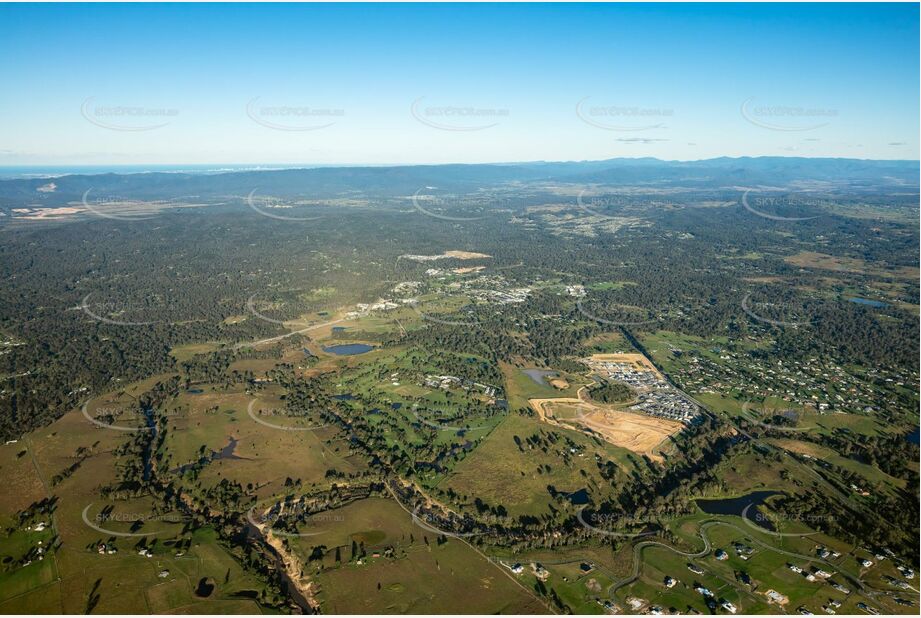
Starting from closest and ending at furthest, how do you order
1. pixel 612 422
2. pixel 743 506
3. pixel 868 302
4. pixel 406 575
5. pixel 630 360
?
pixel 406 575, pixel 743 506, pixel 612 422, pixel 630 360, pixel 868 302

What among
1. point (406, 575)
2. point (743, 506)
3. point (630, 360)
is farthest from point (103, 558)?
point (630, 360)

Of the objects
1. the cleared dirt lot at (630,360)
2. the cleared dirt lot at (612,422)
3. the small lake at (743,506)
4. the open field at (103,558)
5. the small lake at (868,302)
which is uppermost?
the small lake at (868,302)

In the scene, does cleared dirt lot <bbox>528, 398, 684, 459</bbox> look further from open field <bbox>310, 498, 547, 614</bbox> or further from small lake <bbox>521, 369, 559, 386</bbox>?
open field <bbox>310, 498, 547, 614</bbox>

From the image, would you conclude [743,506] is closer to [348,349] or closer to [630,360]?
[630,360]

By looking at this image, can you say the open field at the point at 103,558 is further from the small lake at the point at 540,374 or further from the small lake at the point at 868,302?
the small lake at the point at 868,302

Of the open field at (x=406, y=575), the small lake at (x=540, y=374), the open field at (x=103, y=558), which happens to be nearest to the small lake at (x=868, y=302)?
the small lake at (x=540, y=374)

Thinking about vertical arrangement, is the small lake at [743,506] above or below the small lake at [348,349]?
below

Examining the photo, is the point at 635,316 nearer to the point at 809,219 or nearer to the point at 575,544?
the point at 575,544

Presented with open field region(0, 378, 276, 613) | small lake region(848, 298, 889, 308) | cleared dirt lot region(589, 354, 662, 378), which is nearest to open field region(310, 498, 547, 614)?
open field region(0, 378, 276, 613)
